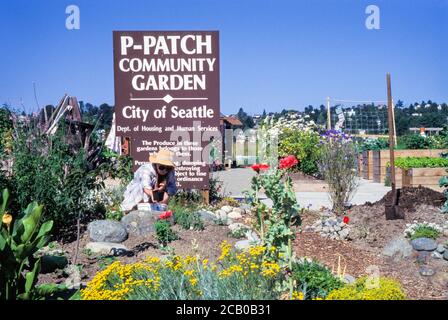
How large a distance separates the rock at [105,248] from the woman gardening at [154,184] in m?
1.35

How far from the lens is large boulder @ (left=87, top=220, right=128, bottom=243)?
638cm

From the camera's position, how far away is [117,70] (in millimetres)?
8617

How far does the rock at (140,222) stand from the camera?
6668 millimetres

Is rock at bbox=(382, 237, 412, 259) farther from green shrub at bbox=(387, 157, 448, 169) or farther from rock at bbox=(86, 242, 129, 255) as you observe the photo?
green shrub at bbox=(387, 157, 448, 169)

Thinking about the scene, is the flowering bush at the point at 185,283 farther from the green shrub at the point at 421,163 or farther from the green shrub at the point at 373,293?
the green shrub at the point at 421,163

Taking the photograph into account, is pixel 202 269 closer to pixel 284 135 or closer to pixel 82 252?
pixel 82 252

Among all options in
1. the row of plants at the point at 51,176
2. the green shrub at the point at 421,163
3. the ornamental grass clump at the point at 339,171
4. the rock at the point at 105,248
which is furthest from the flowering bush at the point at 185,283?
the green shrub at the point at 421,163

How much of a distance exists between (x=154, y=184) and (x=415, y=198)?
4.02 metres

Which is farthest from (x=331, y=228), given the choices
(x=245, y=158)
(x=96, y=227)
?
(x=245, y=158)

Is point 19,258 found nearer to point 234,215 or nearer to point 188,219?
point 188,219

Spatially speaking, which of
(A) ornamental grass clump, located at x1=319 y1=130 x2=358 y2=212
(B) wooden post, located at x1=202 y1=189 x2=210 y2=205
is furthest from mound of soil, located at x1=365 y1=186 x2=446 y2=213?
(B) wooden post, located at x1=202 y1=189 x2=210 y2=205

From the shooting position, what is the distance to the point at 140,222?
6793mm

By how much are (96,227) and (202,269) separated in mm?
2628
